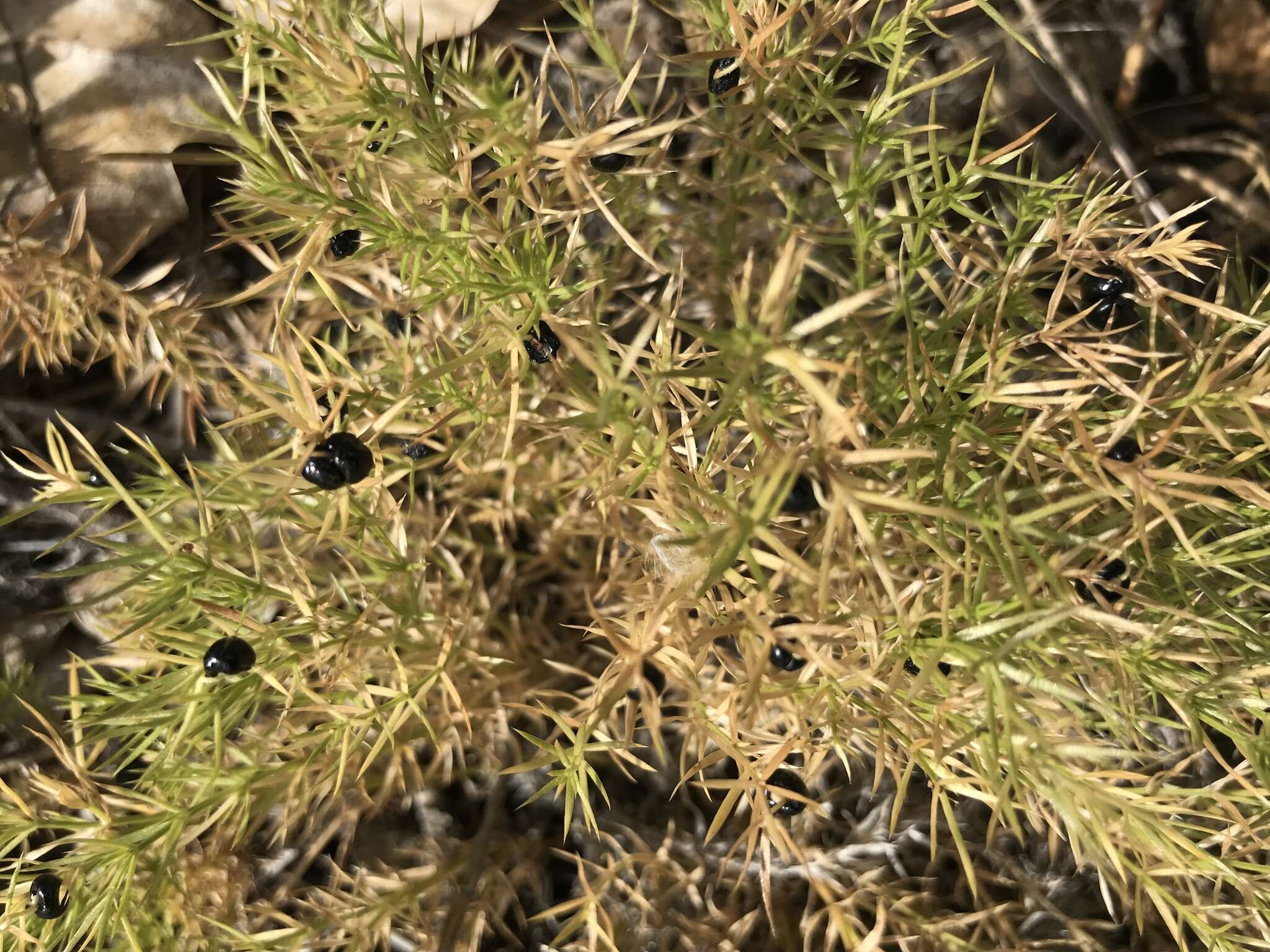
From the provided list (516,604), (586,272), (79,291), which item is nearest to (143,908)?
(516,604)

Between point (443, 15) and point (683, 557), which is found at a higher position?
point (443, 15)

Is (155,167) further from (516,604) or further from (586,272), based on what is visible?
(516,604)

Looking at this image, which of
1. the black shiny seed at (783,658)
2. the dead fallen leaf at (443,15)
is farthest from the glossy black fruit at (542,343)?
the dead fallen leaf at (443,15)

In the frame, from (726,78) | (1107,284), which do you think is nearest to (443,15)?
(726,78)

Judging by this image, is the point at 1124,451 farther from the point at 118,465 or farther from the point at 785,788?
the point at 118,465

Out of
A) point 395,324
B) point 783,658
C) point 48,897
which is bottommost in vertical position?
point 48,897

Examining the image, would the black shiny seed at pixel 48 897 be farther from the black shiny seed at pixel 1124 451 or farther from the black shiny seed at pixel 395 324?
the black shiny seed at pixel 1124 451
